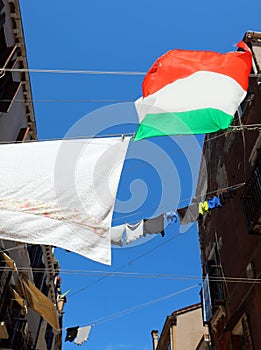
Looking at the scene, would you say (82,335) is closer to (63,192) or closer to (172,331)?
(63,192)

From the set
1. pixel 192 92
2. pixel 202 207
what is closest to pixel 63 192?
pixel 192 92

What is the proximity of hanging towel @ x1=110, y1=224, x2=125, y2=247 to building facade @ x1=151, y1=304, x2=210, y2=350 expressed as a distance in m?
15.2

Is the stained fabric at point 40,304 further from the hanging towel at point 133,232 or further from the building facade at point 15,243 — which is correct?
the hanging towel at point 133,232

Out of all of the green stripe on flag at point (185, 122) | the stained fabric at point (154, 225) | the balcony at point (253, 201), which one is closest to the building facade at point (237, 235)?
the balcony at point (253, 201)

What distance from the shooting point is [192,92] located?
23.0ft

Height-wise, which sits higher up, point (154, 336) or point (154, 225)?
point (154, 225)

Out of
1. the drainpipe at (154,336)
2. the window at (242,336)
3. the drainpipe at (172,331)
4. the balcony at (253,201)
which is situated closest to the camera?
the balcony at (253,201)

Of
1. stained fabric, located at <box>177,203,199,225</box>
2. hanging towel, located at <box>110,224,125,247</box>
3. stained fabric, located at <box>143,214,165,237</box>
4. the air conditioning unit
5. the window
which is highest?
stained fabric, located at <box>177,203,199,225</box>

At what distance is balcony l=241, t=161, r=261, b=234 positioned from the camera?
9755 mm

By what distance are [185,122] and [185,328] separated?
1873cm

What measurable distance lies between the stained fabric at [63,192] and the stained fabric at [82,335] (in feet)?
29.7

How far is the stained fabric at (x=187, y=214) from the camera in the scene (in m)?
10.2

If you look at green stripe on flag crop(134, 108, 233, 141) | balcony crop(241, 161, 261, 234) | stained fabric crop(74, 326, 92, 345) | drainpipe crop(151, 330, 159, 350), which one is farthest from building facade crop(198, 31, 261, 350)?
drainpipe crop(151, 330, 159, 350)

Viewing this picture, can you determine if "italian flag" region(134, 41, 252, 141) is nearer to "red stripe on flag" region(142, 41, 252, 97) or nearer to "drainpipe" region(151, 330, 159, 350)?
"red stripe on flag" region(142, 41, 252, 97)
